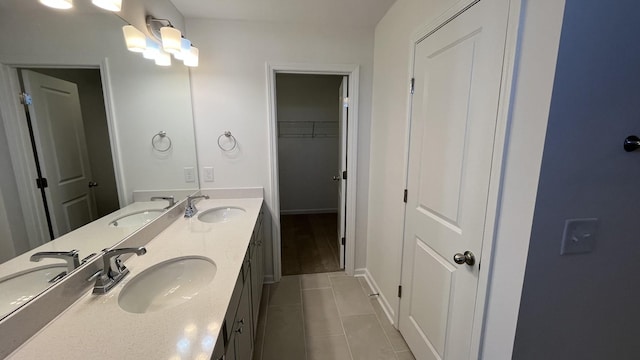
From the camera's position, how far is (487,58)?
994 mm

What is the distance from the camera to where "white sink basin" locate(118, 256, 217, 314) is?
104 centimetres

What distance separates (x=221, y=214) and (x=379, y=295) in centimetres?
160

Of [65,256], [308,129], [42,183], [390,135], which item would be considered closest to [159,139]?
[42,183]

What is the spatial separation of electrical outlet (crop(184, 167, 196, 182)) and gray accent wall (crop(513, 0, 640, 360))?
2.26 metres

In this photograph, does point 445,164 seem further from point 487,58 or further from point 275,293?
point 275,293

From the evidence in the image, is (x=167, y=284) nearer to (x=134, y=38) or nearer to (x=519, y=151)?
(x=134, y=38)

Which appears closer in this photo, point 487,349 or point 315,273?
point 487,349

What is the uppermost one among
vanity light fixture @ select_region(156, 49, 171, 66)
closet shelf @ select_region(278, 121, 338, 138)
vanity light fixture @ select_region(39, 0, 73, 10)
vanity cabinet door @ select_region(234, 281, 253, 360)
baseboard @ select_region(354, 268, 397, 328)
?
vanity light fixture @ select_region(156, 49, 171, 66)

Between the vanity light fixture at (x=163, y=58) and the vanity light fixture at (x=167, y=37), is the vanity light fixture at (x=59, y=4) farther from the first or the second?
the vanity light fixture at (x=163, y=58)

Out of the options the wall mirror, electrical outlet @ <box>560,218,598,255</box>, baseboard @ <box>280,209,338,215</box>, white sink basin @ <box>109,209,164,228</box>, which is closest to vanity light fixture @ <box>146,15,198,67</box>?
the wall mirror

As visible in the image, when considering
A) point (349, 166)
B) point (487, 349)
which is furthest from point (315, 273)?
point (487, 349)

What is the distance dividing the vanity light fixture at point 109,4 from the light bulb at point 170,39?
379 mm

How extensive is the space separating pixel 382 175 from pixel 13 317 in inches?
82.0

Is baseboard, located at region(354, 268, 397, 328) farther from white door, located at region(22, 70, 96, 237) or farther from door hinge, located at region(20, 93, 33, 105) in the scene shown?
door hinge, located at region(20, 93, 33, 105)
